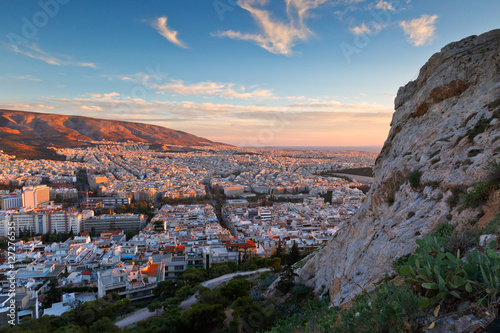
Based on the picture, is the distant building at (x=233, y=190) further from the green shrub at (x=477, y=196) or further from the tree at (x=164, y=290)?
→ the green shrub at (x=477, y=196)

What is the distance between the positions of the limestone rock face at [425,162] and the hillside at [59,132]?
78876mm

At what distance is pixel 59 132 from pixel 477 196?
12475 cm

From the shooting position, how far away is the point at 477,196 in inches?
133

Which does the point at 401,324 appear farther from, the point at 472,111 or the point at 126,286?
the point at 126,286

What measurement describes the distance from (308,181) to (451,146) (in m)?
41.3

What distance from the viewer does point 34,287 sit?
42.2 ft

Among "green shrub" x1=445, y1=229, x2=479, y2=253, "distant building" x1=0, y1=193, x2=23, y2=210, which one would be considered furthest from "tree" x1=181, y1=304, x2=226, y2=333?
"distant building" x1=0, y1=193, x2=23, y2=210

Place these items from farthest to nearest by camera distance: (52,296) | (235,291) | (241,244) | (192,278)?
(241,244) < (192,278) < (52,296) < (235,291)

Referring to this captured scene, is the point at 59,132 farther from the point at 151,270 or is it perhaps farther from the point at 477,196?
the point at 477,196

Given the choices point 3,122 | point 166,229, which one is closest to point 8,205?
point 166,229

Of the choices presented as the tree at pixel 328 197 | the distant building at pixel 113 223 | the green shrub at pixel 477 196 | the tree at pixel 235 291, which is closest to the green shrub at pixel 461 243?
the green shrub at pixel 477 196

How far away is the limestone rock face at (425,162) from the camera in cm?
386

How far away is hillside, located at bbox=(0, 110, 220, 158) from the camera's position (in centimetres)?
7412

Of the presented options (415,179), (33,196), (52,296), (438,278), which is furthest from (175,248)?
(33,196)
